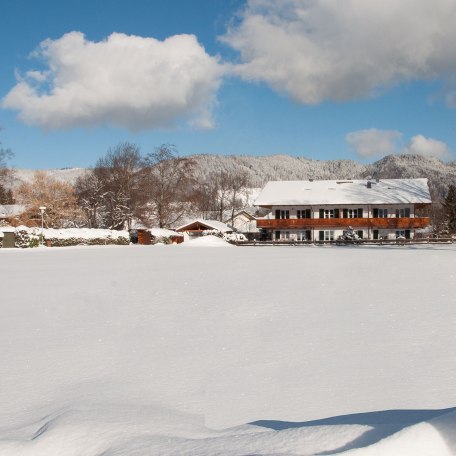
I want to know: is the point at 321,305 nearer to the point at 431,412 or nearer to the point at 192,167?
the point at 431,412

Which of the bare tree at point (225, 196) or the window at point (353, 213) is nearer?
the window at point (353, 213)

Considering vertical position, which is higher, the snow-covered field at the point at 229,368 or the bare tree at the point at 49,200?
the bare tree at the point at 49,200

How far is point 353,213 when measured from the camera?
57.4 metres

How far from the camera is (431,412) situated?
18.1 feet

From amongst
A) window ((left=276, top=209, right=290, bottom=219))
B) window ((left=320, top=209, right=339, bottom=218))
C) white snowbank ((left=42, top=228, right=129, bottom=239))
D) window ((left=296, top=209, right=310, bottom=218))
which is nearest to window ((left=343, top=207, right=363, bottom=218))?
window ((left=320, top=209, right=339, bottom=218))

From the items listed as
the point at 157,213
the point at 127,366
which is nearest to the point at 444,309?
the point at 127,366

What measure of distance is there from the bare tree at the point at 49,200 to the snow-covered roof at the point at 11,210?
1497 millimetres

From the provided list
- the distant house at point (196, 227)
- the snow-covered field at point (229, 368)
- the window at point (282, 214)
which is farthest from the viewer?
the distant house at point (196, 227)

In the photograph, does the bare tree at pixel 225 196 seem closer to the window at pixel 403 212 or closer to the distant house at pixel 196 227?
the distant house at pixel 196 227

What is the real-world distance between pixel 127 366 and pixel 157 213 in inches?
2045

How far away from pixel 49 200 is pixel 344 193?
36236 millimetres

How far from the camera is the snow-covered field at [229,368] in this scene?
13.2ft

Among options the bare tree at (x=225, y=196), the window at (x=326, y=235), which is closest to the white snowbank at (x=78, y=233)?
the window at (x=326, y=235)

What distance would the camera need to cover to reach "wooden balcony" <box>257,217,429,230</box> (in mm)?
54562
